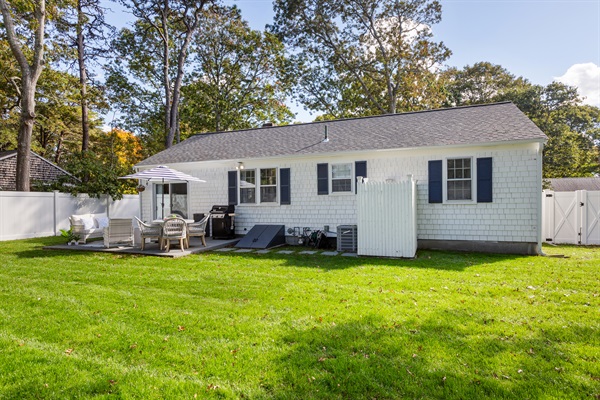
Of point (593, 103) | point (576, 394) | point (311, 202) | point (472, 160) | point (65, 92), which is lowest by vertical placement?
point (576, 394)

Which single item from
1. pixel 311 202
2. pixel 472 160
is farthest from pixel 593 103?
pixel 311 202

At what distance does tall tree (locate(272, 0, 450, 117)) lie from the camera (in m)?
22.5

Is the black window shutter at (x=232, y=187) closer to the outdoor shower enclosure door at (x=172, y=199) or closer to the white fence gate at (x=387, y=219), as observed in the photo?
the outdoor shower enclosure door at (x=172, y=199)

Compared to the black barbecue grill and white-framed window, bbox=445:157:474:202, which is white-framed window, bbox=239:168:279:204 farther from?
white-framed window, bbox=445:157:474:202

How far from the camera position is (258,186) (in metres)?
11.9

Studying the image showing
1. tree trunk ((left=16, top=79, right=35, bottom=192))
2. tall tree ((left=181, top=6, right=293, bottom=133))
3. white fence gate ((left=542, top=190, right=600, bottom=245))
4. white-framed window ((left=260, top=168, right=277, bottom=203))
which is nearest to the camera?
white fence gate ((left=542, top=190, right=600, bottom=245))

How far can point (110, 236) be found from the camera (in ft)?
31.6

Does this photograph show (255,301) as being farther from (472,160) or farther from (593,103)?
(593,103)

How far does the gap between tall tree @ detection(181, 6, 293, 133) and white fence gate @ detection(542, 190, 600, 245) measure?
63.9ft

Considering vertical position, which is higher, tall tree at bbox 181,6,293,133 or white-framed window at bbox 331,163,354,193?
tall tree at bbox 181,6,293,133

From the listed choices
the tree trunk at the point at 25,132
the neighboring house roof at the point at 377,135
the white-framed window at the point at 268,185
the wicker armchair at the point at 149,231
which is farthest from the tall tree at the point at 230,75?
the wicker armchair at the point at 149,231

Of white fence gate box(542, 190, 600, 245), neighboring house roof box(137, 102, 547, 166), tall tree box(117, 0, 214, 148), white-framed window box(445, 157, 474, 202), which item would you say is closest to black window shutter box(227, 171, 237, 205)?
neighboring house roof box(137, 102, 547, 166)

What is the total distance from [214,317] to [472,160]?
8171 millimetres

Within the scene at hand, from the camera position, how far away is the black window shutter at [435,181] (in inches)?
377
